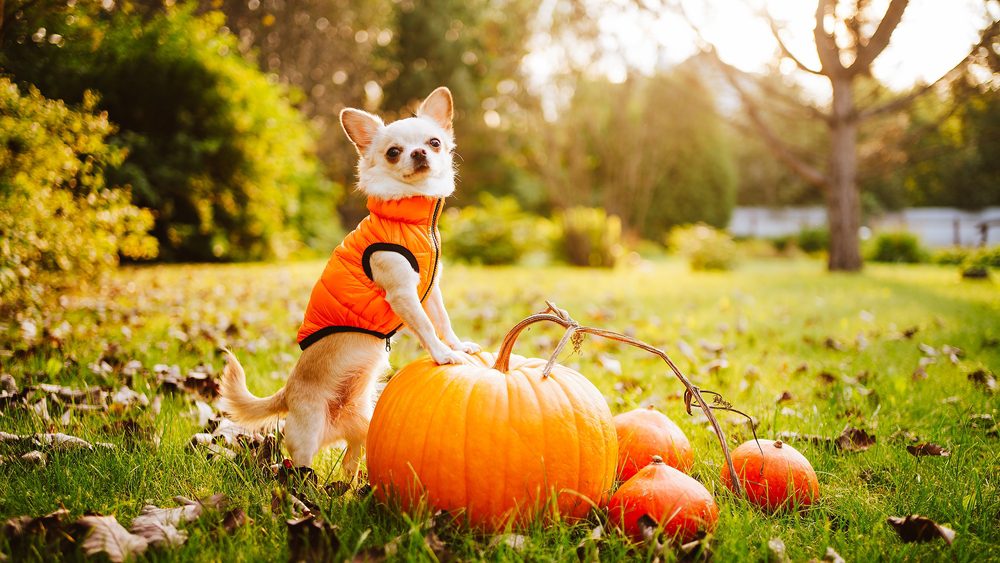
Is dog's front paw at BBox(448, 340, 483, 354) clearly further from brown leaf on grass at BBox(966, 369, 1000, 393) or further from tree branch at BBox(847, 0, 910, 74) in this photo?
tree branch at BBox(847, 0, 910, 74)

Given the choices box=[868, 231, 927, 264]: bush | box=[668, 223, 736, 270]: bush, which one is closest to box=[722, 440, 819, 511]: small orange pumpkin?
box=[668, 223, 736, 270]: bush

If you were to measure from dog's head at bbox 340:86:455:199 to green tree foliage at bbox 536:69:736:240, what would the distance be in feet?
52.0

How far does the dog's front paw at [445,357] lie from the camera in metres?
2.01

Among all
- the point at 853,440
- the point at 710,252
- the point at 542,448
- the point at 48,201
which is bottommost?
the point at 853,440

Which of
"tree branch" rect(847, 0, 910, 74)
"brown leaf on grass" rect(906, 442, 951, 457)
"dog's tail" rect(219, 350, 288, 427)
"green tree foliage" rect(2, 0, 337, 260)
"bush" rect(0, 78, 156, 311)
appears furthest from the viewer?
"green tree foliage" rect(2, 0, 337, 260)

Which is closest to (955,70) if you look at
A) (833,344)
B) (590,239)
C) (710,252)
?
(710,252)

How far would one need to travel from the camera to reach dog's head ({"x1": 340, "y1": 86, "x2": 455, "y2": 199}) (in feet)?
7.45

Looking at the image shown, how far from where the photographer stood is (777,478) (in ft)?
6.33

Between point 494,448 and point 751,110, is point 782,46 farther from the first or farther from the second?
point 494,448

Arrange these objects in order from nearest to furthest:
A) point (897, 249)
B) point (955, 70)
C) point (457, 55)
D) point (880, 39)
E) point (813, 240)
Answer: point (880, 39) → point (955, 70) → point (897, 249) → point (813, 240) → point (457, 55)

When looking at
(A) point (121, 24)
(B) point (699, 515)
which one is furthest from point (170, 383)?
(A) point (121, 24)

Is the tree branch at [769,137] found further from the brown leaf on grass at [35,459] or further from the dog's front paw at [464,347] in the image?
the brown leaf on grass at [35,459]

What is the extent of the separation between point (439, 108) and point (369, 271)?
86 centimetres

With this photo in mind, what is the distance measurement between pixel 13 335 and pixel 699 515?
4.39m
